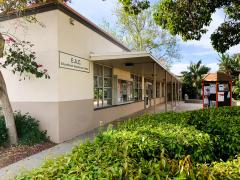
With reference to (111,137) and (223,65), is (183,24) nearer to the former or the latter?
(111,137)

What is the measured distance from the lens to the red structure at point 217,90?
1349cm

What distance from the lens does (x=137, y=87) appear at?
739 inches

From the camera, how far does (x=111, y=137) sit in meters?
3.30

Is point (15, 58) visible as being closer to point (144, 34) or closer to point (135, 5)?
point (135, 5)

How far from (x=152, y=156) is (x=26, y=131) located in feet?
19.1

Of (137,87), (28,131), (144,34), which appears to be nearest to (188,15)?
(28,131)

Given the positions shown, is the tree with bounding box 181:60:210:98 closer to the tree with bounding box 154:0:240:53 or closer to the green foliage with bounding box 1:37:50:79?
the tree with bounding box 154:0:240:53

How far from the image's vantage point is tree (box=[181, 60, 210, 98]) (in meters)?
34.2

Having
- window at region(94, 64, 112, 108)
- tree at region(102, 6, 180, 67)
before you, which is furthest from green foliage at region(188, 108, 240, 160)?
tree at region(102, 6, 180, 67)

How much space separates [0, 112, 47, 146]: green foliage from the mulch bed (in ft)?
0.76

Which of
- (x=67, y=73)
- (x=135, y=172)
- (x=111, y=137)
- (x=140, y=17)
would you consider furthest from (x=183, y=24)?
(x=140, y=17)

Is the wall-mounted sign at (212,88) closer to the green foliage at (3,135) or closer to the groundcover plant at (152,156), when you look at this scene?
the groundcover plant at (152,156)

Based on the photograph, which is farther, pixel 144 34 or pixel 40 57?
pixel 144 34

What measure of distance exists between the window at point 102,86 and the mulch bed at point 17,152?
3.96 metres
